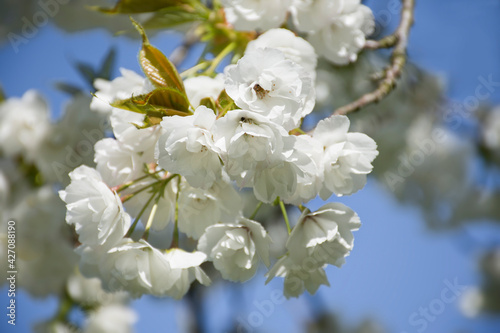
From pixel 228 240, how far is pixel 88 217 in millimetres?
233

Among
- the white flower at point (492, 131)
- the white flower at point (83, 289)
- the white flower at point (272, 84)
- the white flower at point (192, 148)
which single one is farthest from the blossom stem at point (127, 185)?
the white flower at point (492, 131)

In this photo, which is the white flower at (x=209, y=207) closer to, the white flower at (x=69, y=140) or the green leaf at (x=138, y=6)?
the green leaf at (x=138, y=6)

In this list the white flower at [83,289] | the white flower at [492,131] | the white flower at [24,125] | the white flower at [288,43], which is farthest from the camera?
the white flower at [492,131]

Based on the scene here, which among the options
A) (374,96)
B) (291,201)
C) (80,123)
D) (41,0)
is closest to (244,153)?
(291,201)

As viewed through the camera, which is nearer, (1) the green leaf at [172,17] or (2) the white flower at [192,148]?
(2) the white flower at [192,148]

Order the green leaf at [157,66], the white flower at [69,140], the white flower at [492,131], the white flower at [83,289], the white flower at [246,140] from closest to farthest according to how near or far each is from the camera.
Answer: the white flower at [246,140]
the green leaf at [157,66]
the white flower at [69,140]
the white flower at [83,289]
the white flower at [492,131]

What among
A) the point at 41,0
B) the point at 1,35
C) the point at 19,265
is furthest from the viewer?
the point at 1,35

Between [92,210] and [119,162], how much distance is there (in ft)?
0.38

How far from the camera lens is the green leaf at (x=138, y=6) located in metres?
1.03

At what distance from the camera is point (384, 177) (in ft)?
7.78

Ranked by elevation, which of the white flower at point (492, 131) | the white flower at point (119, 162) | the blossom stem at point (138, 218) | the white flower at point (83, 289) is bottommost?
the white flower at point (83, 289)

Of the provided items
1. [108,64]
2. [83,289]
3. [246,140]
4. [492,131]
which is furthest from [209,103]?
[492,131]

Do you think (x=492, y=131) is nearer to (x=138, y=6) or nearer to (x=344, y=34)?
(x=344, y=34)

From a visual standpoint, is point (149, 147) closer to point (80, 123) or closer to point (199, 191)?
point (199, 191)
